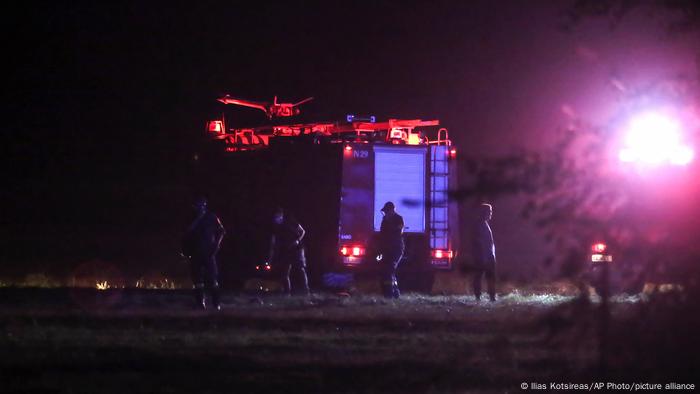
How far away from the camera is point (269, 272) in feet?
66.8

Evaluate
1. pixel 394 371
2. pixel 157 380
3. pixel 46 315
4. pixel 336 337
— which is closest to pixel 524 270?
pixel 394 371

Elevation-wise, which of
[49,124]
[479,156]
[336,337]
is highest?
[49,124]

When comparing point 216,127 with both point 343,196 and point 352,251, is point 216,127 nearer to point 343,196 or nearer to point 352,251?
point 343,196

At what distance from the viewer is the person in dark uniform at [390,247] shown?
1869 cm

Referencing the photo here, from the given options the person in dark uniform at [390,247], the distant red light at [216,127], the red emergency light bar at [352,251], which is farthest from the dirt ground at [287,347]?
the distant red light at [216,127]

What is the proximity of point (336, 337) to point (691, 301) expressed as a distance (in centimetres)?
648

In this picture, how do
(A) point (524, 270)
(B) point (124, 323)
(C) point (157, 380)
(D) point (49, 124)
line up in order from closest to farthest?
(A) point (524, 270), (C) point (157, 380), (B) point (124, 323), (D) point (49, 124)

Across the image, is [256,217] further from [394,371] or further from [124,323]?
[394,371]

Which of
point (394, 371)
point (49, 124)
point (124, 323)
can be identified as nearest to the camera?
point (394, 371)

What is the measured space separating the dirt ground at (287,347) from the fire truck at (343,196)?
10.6 feet

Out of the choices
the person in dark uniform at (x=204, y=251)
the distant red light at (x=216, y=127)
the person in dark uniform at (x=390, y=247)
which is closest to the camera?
the person in dark uniform at (x=204, y=251)

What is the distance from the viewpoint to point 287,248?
19.1 m

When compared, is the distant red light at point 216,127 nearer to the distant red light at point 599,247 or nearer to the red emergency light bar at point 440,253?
the red emergency light bar at point 440,253

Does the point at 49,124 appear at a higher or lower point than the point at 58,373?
higher
